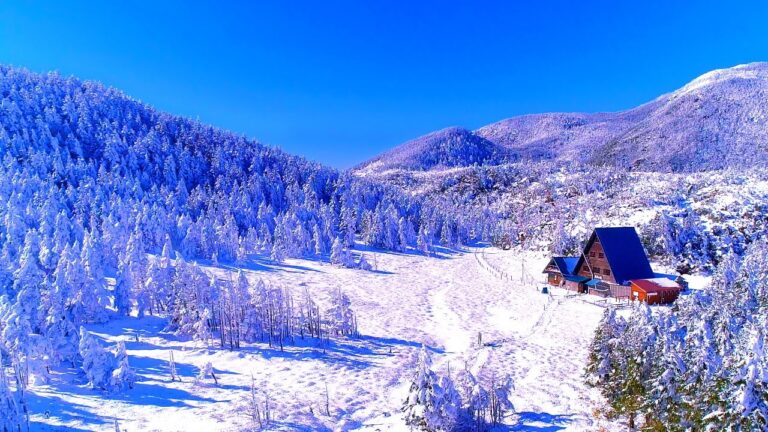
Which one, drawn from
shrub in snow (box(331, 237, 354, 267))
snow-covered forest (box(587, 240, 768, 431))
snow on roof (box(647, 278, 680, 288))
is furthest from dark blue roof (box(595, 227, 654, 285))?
shrub in snow (box(331, 237, 354, 267))

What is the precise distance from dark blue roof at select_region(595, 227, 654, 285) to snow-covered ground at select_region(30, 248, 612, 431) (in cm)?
645

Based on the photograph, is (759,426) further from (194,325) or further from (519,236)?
(519,236)

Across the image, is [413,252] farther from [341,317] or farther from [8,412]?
[8,412]

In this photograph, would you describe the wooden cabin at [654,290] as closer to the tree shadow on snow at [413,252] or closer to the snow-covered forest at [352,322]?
the snow-covered forest at [352,322]

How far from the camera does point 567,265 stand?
55.3 meters

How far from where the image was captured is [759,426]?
444 inches

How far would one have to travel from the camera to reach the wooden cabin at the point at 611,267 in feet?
156

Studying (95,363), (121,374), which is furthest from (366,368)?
(95,363)

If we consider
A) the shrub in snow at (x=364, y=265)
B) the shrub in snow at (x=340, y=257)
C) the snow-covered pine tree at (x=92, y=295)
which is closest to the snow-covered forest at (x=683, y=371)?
the snow-covered pine tree at (x=92, y=295)

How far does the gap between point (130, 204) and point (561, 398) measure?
271ft

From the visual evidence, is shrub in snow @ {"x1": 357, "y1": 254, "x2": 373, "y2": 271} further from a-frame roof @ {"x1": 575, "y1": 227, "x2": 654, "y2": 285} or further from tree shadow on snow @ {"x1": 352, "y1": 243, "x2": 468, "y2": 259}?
a-frame roof @ {"x1": 575, "y1": 227, "x2": 654, "y2": 285}

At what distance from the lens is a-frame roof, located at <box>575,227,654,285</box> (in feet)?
158

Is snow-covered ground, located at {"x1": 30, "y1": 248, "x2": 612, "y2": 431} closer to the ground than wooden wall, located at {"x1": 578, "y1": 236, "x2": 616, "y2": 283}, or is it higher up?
closer to the ground

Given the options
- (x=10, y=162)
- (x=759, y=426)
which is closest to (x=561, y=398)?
(x=759, y=426)
